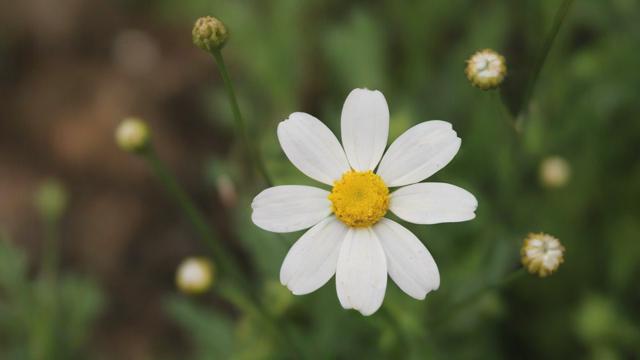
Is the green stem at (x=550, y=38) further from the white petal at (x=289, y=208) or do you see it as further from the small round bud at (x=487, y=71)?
the white petal at (x=289, y=208)

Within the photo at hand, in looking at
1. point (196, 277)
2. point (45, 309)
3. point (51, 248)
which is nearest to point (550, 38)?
point (196, 277)

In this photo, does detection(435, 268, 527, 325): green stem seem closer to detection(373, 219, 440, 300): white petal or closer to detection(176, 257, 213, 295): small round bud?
detection(373, 219, 440, 300): white petal

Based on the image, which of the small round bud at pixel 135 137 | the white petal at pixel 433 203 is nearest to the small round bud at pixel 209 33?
the small round bud at pixel 135 137

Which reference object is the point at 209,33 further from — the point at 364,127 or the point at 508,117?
the point at 508,117

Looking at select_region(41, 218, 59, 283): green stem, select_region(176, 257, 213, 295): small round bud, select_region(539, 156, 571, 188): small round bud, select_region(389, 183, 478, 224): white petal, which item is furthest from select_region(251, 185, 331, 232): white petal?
select_region(41, 218, 59, 283): green stem

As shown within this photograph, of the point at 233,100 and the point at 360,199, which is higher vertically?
the point at 233,100

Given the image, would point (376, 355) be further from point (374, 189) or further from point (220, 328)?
point (374, 189)
